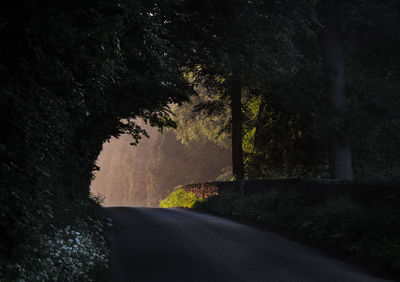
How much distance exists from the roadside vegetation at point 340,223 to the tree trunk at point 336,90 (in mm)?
3802

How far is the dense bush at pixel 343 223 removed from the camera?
1132cm

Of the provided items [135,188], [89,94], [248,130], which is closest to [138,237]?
[89,94]

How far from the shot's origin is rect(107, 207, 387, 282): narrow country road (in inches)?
374

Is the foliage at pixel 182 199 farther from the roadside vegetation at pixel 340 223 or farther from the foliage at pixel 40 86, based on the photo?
the foliage at pixel 40 86

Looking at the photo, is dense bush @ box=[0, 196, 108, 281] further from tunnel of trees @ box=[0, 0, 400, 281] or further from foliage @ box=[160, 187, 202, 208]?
foliage @ box=[160, 187, 202, 208]

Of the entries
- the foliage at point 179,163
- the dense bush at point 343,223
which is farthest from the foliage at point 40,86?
the foliage at point 179,163

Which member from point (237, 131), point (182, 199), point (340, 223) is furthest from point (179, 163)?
point (340, 223)

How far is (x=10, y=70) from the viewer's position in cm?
598

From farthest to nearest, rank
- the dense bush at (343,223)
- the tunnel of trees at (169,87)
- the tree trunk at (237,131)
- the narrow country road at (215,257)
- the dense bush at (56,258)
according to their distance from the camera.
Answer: the tree trunk at (237,131) → the dense bush at (343,223) → the narrow country road at (215,257) → the dense bush at (56,258) → the tunnel of trees at (169,87)

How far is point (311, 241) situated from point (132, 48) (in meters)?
7.85

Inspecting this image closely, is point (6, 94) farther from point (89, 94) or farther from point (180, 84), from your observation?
point (180, 84)

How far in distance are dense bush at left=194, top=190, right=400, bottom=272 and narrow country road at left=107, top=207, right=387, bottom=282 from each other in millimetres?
756

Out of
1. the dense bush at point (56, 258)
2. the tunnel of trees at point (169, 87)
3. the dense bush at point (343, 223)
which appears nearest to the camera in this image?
the tunnel of trees at point (169, 87)

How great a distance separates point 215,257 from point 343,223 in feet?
13.6
